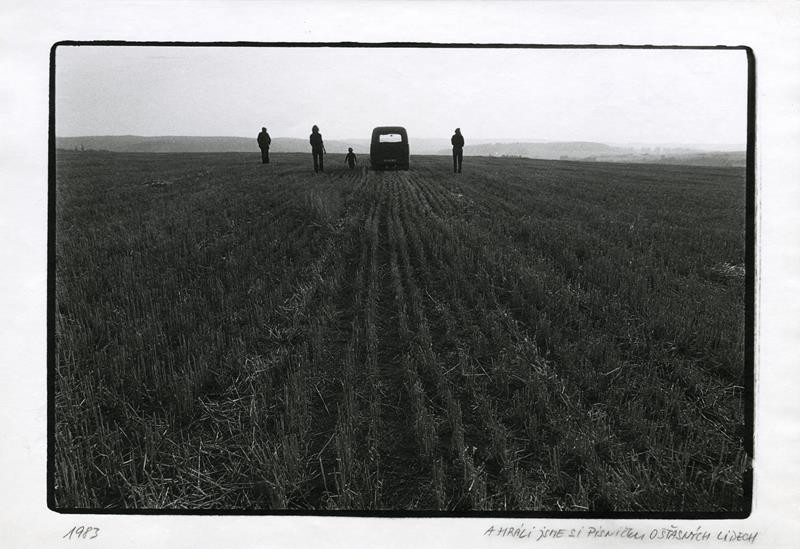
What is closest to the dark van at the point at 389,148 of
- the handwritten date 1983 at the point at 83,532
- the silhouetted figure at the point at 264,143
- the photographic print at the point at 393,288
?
the photographic print at the point at 393,288

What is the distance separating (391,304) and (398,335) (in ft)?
0.72

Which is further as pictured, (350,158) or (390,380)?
(350,158)

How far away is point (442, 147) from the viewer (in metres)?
1.79

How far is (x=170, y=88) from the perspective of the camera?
67.2 inches

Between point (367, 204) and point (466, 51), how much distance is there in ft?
2.75

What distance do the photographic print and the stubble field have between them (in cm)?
1

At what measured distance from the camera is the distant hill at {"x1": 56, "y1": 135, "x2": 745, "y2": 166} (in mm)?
1678

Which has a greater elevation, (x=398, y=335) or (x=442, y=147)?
(x=442, y=147)

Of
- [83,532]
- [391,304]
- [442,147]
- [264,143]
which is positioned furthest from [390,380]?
[83,532]

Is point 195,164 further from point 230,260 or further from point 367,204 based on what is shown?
point 367,204

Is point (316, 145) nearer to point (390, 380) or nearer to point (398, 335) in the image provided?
point (398, 335)
